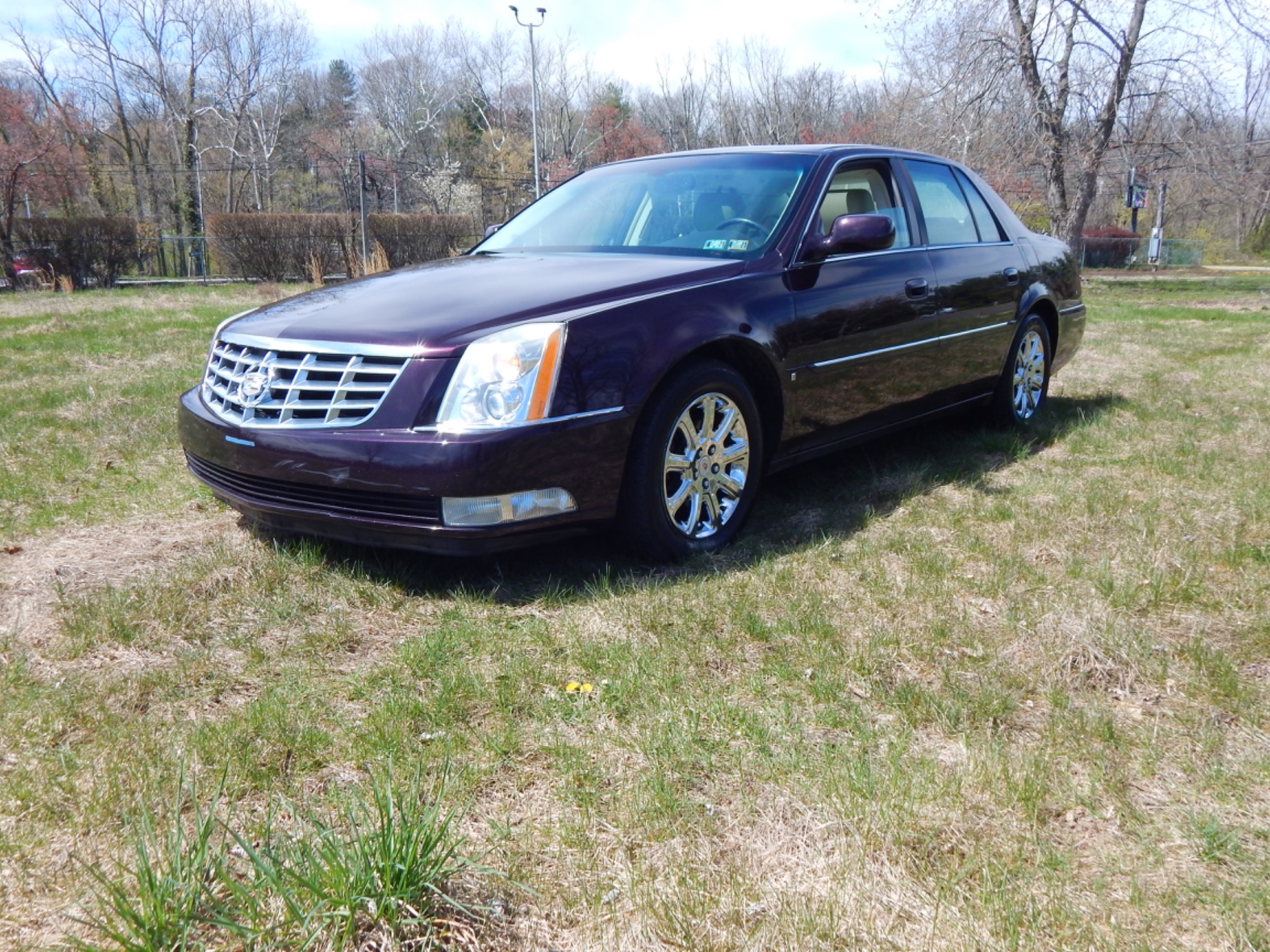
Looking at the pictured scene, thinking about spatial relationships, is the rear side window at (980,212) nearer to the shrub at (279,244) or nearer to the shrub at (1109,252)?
the shrub at (279,244)

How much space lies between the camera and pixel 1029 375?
6.27 m

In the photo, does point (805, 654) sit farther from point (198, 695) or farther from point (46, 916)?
point (46, 916)

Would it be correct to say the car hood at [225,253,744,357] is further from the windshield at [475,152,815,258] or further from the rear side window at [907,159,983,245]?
the rear side window at [907,159,983,245]

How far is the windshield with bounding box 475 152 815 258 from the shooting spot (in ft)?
14.3

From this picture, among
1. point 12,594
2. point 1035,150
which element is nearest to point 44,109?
point 1035,150

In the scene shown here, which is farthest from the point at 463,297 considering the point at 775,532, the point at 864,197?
the point at 864,197

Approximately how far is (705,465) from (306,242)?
2086 cm

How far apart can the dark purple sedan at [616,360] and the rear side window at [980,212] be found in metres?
0.29

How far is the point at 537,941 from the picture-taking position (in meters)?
1.88

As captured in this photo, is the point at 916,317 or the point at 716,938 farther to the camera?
the point at 916,317

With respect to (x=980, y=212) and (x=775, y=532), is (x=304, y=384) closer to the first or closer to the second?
(x=775, y=532)

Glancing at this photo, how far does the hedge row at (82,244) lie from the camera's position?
20.5 meters

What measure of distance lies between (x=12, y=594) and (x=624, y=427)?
85.7 inches

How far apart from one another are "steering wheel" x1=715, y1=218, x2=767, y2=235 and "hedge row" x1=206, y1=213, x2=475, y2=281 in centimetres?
1892
